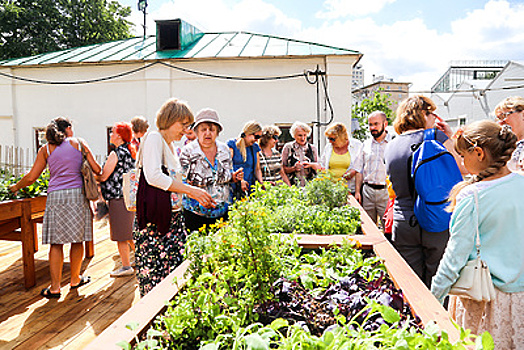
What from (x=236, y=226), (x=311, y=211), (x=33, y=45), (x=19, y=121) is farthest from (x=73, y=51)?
(x=236, y=226)

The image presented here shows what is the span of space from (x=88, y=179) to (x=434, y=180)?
307cm

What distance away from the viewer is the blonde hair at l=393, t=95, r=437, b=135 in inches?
95.0

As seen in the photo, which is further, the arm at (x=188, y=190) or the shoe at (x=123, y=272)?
the shoe at (x=123, y=272)

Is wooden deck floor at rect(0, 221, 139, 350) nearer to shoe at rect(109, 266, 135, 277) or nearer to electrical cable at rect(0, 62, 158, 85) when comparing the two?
shoe at rect(109, 266, 135, 277)

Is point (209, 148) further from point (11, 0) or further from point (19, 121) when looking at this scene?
point (11, 0)

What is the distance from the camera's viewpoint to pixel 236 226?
1414 mm

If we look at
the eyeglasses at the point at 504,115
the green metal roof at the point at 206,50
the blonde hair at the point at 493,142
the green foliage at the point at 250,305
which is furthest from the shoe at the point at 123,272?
the green metal roof at the point at 206,50

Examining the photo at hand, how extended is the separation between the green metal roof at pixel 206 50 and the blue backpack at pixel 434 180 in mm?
6641

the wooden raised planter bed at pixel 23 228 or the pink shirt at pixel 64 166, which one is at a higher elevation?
the pink shirt at pixel 64 166

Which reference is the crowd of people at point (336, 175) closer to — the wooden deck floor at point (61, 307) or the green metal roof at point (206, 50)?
the wooden deck floor at point (61, 307)

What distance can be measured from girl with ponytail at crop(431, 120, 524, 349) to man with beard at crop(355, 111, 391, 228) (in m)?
2.49

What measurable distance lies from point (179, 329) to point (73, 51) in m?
11.3

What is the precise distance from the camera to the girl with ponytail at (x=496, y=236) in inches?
62.1

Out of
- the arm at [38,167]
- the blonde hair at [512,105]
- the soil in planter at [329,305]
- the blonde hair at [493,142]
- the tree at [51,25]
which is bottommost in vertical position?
the soil in planter at [329,305]
